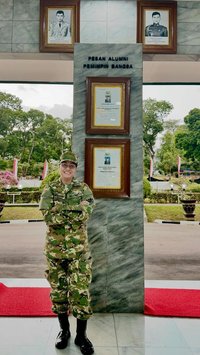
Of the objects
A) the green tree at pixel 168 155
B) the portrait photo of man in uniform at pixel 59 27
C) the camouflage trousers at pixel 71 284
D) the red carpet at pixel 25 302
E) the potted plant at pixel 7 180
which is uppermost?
the portrait photo of man in uniform at pixel 59 27

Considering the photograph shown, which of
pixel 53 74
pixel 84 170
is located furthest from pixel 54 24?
pixel 84 170

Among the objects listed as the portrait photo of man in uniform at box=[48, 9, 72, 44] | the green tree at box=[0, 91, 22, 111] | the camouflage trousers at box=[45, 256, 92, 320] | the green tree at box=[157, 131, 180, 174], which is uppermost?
the portrait photo of man in uniform at box=[48, 9, 72, 44]

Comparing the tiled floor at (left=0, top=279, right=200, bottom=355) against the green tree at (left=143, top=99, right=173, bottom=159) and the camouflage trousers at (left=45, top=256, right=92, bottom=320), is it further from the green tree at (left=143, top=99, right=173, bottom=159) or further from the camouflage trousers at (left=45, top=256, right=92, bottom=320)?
the green tree at (left=143, top=99, right=173, bottom=159)

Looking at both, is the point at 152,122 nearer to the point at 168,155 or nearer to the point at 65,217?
the point at 168,155

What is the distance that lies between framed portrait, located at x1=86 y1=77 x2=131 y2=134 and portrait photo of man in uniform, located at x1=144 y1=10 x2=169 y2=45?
3.48 ft

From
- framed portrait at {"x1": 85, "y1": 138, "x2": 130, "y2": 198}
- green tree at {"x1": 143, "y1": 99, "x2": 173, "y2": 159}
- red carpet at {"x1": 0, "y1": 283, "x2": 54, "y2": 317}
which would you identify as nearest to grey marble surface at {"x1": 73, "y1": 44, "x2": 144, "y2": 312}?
framed portrait at {"x1": 85, "y1": 138, "x2": 130, "y2": 198}

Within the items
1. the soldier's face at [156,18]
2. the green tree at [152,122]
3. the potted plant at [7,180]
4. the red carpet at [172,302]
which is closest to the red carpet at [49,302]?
the red carpet at [172,302]

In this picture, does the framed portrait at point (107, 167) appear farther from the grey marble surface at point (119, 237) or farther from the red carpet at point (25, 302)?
the red carpet at point (25, 302)

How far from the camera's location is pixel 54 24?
136 inches

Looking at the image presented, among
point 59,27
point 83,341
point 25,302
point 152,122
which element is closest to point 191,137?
point 152,122

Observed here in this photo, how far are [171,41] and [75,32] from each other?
1.08 m

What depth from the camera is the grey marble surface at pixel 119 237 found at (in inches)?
106

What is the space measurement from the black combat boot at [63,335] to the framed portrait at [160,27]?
2861 millimetres

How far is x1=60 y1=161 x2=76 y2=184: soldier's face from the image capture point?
214 cm
